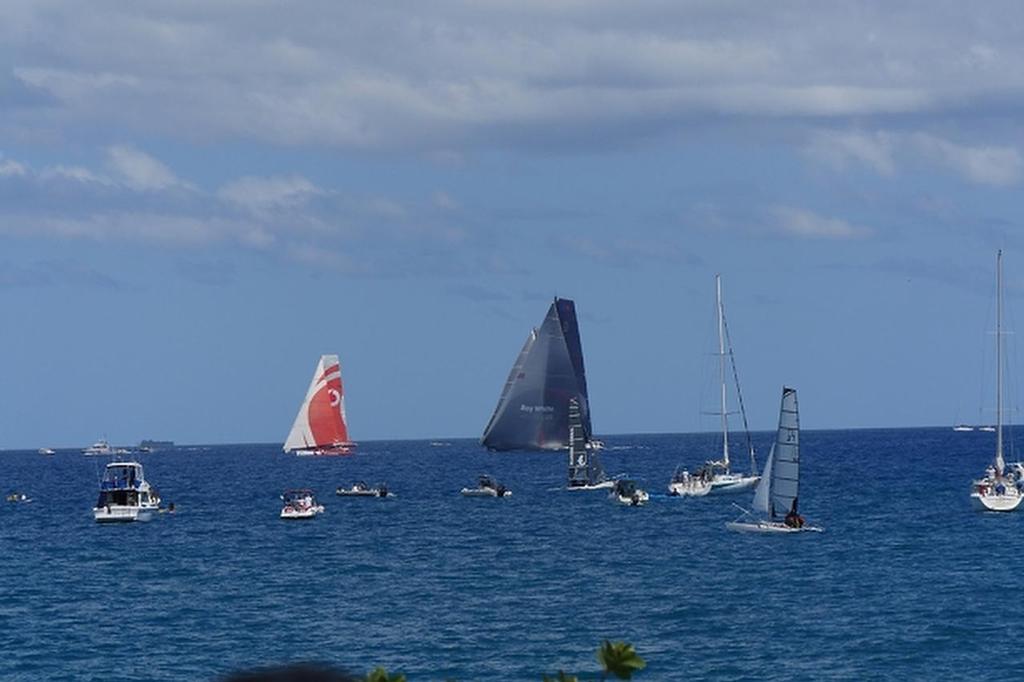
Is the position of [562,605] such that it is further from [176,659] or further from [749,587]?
[176,659]

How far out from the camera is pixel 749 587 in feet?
220

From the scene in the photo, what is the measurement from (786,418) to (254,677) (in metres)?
86.0

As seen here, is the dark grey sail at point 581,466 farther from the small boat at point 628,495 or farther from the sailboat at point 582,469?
the small boat at point 628,495

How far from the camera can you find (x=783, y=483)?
8900 centimetres

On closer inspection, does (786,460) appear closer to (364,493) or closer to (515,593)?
(515,593)

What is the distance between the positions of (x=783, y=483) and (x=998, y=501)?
19.8 meters

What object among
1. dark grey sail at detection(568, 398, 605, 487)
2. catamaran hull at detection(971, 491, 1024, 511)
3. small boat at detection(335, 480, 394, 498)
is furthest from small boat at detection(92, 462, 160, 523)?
catamaran hull at detection(971, 491, 1024, 511)

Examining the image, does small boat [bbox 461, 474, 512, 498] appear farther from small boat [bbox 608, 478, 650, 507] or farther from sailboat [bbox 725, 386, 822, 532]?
sailboat [bbox 725, 386, 822, 532]

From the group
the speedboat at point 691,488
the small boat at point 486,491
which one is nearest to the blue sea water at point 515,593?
the speedboat at point 691,488

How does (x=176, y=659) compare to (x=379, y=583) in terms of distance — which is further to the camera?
(x=379, y=583)

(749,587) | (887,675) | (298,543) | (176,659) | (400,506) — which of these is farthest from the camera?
(400,506)

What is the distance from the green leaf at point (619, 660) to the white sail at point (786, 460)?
7457cm

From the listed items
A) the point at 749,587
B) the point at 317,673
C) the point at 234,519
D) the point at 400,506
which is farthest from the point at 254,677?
the point at 400,506

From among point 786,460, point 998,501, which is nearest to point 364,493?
point 998,501
